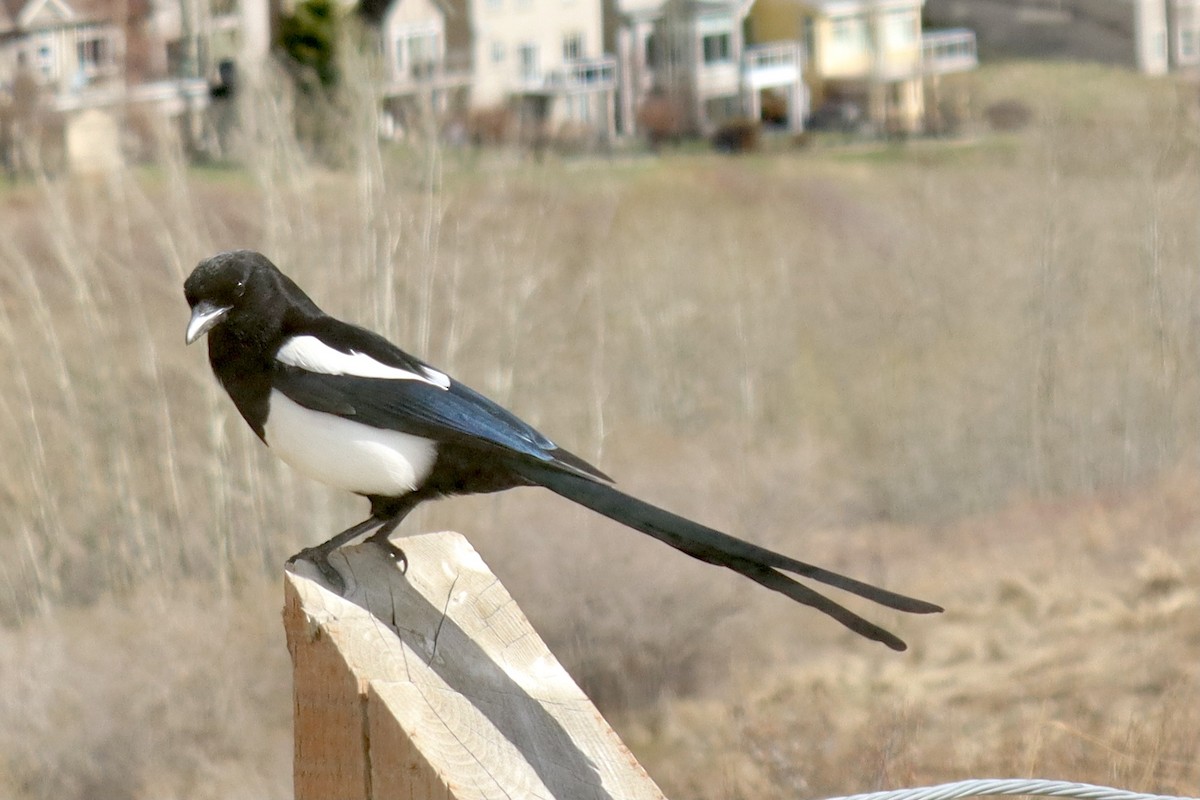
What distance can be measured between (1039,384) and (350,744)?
27.3 feet

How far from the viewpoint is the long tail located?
1181 mm

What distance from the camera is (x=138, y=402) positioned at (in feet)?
22.3

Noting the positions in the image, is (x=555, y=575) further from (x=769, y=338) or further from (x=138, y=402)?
(x=769, y=338)

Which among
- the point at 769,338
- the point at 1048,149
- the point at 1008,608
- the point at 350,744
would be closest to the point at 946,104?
the point at 1048,149

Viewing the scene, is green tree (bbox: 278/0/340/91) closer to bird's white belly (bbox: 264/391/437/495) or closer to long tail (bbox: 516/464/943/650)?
bird's white belly (bbox: 264/391/437/495)

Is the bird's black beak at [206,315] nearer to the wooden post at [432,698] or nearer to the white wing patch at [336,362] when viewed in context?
the white wing patch at [336,362]

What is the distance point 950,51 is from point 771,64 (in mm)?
1860

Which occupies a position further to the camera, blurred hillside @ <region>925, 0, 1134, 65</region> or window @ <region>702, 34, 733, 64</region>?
window @ <region>702, 34, 733, 64</region>

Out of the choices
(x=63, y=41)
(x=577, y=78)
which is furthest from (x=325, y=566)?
(x=63, y=41)

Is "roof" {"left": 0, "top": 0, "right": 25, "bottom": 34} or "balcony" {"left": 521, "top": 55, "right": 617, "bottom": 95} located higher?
"roof" {"left": 0, "top": 0, "right": 25, "bottom": 34}

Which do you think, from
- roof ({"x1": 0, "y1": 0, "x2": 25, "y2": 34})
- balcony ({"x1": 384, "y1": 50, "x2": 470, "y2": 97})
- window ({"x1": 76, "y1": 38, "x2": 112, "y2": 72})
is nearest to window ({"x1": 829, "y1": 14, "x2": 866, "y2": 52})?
balcony ({"x1": 384, "y1": 50, "x2": 470, "y2": 97})

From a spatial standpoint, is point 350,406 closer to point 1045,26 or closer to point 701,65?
point 1045,26

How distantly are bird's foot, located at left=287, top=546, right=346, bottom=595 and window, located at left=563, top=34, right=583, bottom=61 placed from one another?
39.0ft

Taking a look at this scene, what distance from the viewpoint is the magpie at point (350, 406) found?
1.65 meters
